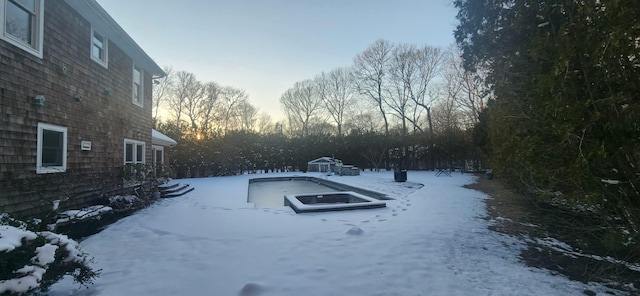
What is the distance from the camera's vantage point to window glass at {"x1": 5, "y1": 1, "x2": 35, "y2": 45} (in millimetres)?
4633

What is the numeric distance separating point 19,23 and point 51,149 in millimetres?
2099

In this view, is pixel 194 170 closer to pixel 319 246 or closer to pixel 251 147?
pixel 251 147

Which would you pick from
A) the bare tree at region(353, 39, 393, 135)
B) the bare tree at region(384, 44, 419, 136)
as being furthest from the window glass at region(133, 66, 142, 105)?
the bare tree at region(384, 44, 419, 136)

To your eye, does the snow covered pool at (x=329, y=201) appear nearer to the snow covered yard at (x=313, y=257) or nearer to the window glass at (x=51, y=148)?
the snow covered yard at (x=313, y=257)

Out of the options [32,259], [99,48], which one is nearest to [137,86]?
[99,48]

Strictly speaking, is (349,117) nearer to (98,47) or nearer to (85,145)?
(98,47)

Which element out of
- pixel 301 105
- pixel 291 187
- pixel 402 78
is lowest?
pixel 291 187

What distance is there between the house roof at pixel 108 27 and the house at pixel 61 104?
0.8 inches

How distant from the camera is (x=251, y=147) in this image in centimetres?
2164

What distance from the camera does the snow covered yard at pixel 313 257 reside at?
278 centimetres

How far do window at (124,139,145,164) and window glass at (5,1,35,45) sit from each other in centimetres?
388

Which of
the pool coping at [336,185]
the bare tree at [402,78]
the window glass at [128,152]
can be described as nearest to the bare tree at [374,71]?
the bare tree at [402,78]

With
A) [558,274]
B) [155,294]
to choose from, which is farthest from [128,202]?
[558,274]

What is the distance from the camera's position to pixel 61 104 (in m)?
5.69
